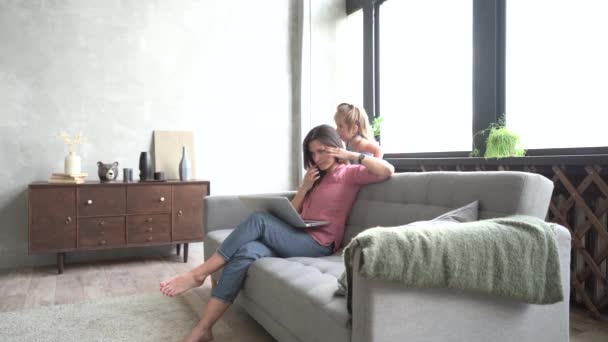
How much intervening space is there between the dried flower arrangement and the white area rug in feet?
4.90

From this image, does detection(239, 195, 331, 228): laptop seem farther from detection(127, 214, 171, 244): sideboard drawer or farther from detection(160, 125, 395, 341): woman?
detection(127, 214, 171, 244): sideboard drawer

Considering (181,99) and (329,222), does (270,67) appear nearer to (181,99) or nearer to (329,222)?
(181,99)

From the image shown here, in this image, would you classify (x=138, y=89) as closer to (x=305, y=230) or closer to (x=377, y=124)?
(x=377, y=124)

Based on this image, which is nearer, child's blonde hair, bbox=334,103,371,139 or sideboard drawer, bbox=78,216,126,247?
child's blonde hair, bbox=334,103,371,139

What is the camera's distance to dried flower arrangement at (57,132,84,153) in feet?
11.5

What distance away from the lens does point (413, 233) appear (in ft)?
4.04

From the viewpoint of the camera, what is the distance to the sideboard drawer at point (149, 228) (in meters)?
3.34

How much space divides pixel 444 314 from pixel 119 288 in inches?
85.6

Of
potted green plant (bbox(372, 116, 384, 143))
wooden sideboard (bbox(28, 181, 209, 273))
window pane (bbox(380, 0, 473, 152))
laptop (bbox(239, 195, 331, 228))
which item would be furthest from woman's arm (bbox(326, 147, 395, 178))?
potted green plant (bbox(372, 116, 384, 143))

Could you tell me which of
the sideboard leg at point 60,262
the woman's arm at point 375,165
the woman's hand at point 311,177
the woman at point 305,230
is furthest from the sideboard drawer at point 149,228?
the woman's arm at point 375,165

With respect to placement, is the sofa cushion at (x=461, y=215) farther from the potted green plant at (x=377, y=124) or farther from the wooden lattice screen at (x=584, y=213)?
the potted green plant at (x=377, y=124)

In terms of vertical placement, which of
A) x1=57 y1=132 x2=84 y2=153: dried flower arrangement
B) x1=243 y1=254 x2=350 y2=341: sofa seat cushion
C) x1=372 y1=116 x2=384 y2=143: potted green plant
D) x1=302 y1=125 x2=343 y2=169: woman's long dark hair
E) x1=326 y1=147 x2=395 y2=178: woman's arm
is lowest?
x1=243 y1=254 x2=350 y2=341: sofa seat cushion

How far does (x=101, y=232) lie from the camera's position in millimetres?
3246

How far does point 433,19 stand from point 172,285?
2857 mm
